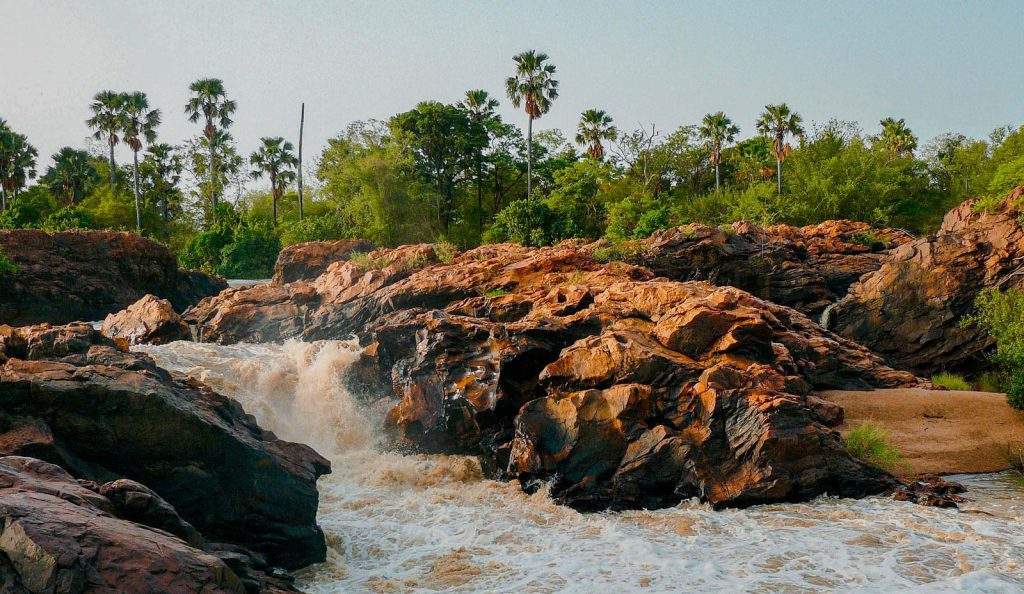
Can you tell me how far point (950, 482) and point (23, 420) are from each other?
15625 millimetres

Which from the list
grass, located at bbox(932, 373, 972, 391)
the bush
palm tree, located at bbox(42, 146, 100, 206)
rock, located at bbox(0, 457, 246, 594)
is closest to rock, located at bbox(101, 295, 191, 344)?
rock, located at bbox(0, 457, 246, 594)

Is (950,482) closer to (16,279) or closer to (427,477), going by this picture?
(427,477)

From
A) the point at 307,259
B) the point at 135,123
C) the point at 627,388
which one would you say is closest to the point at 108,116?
the point at 135,123

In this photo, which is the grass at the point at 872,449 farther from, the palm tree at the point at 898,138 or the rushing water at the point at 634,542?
the palm tree at the point at 898,138

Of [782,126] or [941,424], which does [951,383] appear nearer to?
[941,424]

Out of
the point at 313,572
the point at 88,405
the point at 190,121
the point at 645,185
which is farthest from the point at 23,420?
the point at 190,121

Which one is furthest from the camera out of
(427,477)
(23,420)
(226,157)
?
(226,157)

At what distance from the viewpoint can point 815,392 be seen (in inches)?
687

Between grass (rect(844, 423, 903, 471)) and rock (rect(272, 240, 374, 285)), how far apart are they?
28.8 m

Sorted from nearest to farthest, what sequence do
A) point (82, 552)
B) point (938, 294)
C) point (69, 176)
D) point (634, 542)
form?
point (82, 552) < point (634, 542) < point (938, 294) < point (69, 176)

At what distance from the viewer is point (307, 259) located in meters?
38.8

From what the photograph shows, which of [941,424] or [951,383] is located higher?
[951,383]

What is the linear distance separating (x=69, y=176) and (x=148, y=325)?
1713 inches

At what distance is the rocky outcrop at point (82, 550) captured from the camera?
5.82 m
